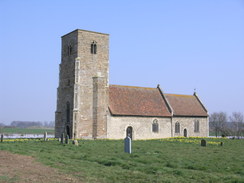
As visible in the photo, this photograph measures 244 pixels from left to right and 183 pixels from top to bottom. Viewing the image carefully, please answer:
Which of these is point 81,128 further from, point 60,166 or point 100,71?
point 60,166

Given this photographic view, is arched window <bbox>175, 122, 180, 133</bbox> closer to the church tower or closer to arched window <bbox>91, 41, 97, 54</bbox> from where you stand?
the church tower

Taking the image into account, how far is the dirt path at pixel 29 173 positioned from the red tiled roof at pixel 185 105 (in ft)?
110

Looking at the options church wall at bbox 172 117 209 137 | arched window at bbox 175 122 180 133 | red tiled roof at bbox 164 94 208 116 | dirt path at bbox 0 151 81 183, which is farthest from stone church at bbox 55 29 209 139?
dirt path at bbox 0 151 81 183

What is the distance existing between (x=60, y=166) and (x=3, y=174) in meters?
2.91

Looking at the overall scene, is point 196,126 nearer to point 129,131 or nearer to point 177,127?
point 177,127

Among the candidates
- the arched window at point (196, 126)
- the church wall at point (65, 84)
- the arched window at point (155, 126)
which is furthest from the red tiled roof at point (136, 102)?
the arched window at point (196, 126)

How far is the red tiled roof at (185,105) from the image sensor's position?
4699 cm

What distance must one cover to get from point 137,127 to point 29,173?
2967 centimetres

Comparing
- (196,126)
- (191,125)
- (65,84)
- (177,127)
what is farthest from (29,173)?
(196,126)

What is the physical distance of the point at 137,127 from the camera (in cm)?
4116

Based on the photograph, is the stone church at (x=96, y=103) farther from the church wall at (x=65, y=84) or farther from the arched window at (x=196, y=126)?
the arched window at (x=196, y=126)

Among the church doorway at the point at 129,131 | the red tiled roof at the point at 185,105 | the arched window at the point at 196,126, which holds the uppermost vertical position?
the red tiled roof at the point at 185,105

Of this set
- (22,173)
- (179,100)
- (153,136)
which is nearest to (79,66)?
(153,136)

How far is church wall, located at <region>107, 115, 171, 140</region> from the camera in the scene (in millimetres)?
39031
